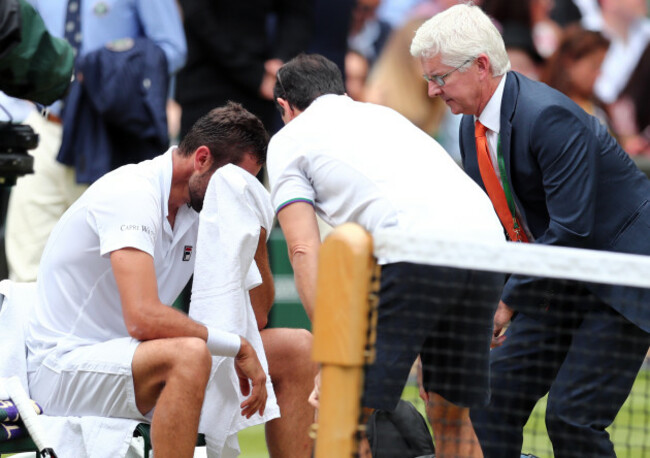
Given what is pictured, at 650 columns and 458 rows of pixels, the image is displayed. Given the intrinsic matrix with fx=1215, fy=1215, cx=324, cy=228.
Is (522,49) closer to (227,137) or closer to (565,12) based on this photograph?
(565,12)

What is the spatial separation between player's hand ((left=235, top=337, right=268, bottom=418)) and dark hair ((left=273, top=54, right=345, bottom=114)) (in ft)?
2.92

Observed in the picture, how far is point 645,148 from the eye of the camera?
1006 centimetres

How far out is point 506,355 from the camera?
4.65 metres

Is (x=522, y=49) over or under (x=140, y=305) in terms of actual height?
under

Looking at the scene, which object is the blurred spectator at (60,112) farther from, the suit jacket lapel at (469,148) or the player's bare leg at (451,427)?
the player's bare leg at (451,427)

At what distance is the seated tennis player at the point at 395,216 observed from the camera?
13.1ft

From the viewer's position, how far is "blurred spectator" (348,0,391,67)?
378 inches

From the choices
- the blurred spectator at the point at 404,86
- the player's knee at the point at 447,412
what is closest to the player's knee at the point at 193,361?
the player's knee at the point at 447,412

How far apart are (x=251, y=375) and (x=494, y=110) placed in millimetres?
1299

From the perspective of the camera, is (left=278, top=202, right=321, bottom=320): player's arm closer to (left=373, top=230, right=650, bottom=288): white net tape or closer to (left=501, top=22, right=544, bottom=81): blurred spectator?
(left=373, top=230, right=650, bottom=288): white net tape

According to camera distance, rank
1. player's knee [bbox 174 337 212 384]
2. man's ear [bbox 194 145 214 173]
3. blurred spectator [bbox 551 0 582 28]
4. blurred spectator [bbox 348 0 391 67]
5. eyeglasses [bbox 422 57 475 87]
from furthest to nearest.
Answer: blurred spectator [bbox 551 0 582 28] < blurred spectator [bbox 348 0 391 67] < man's ear [bbox 194 145 214 173] < eyeglasses [bbox 422 57 475 87] < player's knee [bbox 174 337 212 384]

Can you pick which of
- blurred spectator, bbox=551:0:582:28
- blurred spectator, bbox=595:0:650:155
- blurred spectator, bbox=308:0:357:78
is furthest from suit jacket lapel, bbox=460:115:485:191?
blurred spectator, bbox=551:0:582:28

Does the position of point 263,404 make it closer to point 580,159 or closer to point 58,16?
point 580,159

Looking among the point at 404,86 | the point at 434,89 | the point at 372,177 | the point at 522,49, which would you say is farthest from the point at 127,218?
the point at 522,49
